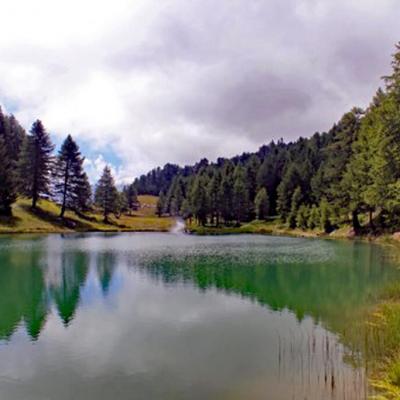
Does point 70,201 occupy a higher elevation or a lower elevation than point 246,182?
lower

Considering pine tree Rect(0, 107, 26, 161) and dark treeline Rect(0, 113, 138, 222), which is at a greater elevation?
pine tree Rect(0, 107, 26, 161)

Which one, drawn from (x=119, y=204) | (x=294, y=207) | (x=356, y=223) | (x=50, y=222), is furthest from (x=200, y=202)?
(x=356, y=223)

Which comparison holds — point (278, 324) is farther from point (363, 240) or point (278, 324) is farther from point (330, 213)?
point (330, 213)

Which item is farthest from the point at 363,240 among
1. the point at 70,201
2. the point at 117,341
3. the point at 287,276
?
the point at 70,201

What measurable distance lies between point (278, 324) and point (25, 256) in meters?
27.8

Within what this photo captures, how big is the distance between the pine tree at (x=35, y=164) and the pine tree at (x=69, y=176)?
215 cm

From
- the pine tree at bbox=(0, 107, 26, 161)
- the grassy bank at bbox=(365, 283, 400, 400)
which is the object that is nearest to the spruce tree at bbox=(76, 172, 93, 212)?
the pine tree at bbox=(0, 107, 26, 161)

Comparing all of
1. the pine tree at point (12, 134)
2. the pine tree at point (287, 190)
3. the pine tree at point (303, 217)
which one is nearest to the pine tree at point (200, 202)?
the pine tree at point (287, 190)

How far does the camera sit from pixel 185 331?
15.4 metres

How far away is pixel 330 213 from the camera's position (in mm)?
69312

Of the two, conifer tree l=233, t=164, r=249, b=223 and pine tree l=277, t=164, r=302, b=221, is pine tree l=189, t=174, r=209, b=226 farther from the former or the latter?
pine tree l=277, t=164, r=302, b=221

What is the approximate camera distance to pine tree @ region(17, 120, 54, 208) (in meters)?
76.0


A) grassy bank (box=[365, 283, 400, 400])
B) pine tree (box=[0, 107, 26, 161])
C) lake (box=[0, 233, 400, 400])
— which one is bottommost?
lake (box=[0, 233, 400, 400])

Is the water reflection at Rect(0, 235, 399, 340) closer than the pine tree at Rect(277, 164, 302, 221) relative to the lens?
Yes
